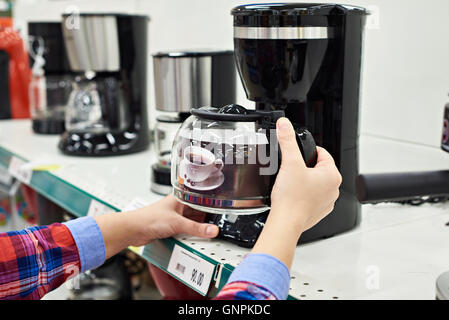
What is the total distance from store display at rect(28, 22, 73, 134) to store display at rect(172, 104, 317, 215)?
1130 mm

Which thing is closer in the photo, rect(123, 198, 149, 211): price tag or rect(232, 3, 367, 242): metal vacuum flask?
rect(232, 3, 367, 242): metal vacuum flask

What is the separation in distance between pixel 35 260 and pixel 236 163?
1.15 ft

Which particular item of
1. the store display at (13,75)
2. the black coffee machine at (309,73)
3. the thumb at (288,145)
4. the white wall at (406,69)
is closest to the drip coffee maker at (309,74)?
the black coffee machine at (309,73)

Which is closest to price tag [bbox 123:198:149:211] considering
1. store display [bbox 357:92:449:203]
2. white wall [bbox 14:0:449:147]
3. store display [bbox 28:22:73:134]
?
white wall [bbox 14:0:449:147]

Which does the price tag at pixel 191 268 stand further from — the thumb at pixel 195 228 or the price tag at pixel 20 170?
the price tag at pixel 20 170

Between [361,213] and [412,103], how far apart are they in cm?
38

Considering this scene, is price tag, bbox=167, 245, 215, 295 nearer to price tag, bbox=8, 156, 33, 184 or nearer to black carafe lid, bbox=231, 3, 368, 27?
black carafe lid, bbox=231, 3, 368, 27

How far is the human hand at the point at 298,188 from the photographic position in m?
0.61

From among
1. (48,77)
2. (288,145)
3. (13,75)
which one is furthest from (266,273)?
(13,75)

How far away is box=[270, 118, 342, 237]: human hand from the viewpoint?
606mm

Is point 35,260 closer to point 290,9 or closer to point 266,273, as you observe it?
point 266,273

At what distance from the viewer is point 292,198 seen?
0.61 m
